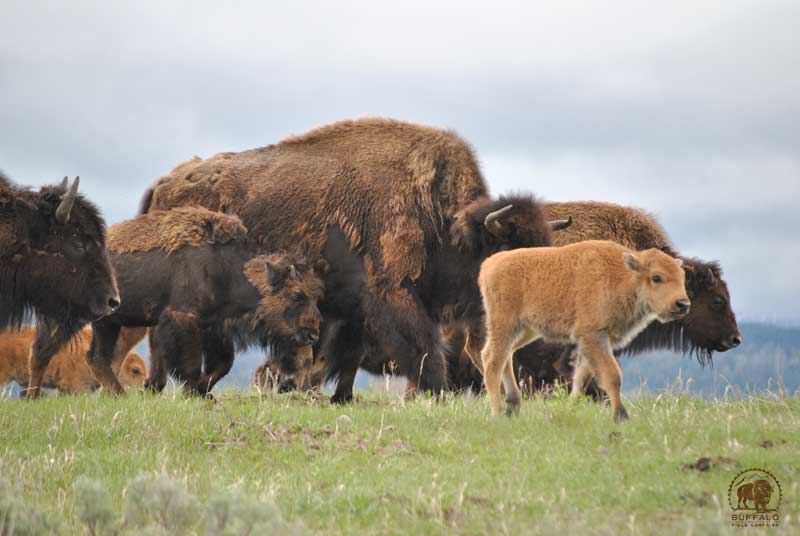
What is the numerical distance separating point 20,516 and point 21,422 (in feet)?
11.3

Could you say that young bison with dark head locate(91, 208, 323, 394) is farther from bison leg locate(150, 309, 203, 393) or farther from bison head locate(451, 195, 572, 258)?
bison head locate(451, 195, 572, 258)

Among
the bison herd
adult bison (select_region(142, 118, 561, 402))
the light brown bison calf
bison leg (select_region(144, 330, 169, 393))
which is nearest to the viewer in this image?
the light brown bison calf

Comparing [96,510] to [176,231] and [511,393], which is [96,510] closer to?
[511,393]

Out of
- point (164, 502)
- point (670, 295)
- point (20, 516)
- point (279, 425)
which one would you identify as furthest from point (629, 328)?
point (20, 516)

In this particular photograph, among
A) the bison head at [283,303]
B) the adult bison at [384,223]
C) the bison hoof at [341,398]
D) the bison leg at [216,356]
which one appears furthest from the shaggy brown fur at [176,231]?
the bison hoof at [341,398]

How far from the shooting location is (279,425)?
7703 millimetres

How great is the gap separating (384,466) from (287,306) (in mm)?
4222

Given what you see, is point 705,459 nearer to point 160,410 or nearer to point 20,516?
point 20,516

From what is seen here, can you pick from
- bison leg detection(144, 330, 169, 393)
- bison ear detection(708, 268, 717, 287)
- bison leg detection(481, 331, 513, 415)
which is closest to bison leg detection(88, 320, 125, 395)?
bison leg detection(144, 330, 169, 393)

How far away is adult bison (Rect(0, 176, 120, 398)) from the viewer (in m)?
8.53

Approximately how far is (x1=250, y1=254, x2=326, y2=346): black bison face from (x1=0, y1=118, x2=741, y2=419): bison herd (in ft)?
0.05

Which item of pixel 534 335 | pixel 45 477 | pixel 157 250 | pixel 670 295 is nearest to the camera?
pixel 45 477

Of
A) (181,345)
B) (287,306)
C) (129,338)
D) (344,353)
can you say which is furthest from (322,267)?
(129,338)

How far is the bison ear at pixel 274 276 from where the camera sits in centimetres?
1052
